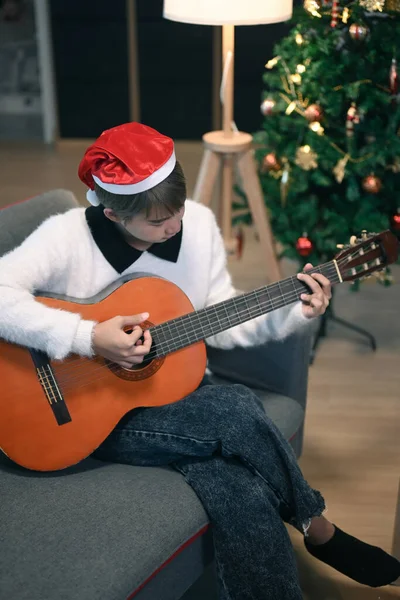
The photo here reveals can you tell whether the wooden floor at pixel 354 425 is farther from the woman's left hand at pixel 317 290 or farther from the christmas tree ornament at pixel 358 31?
the christmas tree ornament at pixel 358 31

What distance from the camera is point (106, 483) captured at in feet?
4.73

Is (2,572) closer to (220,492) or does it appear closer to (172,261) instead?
(220,492)

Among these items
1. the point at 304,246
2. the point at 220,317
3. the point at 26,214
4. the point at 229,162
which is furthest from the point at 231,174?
the point at 220,317

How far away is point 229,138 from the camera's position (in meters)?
2.57

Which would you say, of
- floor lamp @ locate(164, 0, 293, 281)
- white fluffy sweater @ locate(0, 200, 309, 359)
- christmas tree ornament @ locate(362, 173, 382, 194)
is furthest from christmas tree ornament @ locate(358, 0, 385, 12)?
white fluffy sweater @ locate(0, 200, 309, 359)

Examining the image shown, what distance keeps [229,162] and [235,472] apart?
Result: 58.2 inches

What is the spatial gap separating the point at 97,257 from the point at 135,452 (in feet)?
1.40

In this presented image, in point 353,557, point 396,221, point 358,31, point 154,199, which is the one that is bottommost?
point 353,557

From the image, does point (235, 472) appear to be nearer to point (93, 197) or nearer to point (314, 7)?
point (93, 197)

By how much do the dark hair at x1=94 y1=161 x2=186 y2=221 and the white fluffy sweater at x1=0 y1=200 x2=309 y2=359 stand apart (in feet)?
0.47

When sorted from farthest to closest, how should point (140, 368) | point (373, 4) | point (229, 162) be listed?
point (229, 162), point (373, 4), point (140, 368)

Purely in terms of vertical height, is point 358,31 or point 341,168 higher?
point 358,31

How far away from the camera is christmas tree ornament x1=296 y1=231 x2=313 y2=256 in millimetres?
2506

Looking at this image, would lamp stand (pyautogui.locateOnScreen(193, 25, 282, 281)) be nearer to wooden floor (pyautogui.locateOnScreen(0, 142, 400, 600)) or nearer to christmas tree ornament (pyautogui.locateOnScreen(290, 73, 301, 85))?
christmas tree ornament (pyautogui.locateOnScreen(290, 73, 301, 85))
